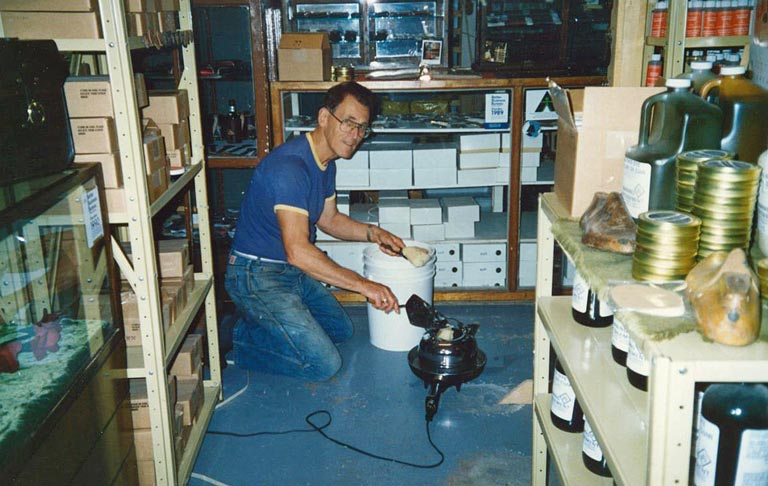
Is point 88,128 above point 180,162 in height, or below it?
above

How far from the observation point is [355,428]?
261 centimetres

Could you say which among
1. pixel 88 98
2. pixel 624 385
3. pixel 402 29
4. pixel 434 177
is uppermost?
pixel 402 29

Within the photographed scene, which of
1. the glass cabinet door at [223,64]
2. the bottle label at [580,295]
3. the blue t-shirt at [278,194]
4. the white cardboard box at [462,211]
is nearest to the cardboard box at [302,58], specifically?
the glass cabinet door at [223,64]

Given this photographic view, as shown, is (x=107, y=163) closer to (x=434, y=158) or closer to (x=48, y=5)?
(x=48, y=5)

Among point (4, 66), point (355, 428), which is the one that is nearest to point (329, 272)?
point (355, 428)

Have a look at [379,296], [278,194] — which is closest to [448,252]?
[379,296]

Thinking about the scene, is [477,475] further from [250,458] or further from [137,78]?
[137,78]

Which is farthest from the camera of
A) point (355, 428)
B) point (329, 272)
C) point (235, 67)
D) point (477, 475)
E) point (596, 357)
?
point (235, 67)

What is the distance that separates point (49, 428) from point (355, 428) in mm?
1450

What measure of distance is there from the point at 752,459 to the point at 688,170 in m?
0.51

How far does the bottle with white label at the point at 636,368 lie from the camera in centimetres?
138

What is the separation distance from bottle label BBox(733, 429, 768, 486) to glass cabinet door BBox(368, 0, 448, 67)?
4000mm

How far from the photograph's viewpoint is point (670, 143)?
1.30m

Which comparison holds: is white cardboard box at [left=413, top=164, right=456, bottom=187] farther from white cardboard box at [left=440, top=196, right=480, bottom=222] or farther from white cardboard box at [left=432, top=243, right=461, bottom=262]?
white cardboard box at [left=432, top=243, right=461, bottom=262]
